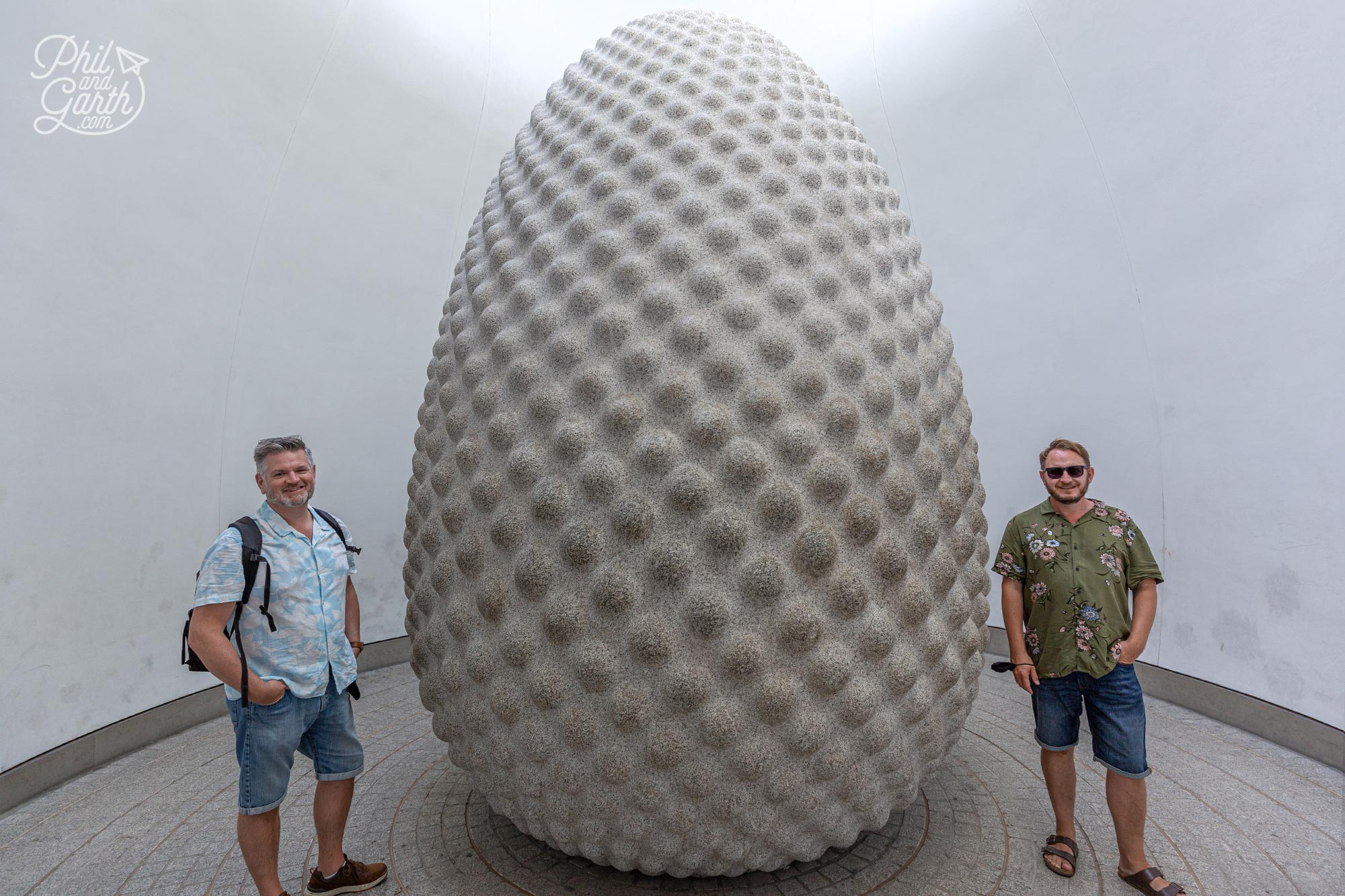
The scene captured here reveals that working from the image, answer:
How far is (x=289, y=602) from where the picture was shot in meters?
2.40

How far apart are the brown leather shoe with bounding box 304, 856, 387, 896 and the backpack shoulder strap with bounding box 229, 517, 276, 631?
97cm

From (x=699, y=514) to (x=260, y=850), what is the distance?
186 centimetres

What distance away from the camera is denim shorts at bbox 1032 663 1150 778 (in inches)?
104

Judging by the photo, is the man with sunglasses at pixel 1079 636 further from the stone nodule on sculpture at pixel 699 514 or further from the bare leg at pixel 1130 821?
the stone nodule on sculpture at pixel 699 514

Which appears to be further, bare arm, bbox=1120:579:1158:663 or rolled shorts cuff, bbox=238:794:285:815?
bare arm, bbox=1120:579:1158:663

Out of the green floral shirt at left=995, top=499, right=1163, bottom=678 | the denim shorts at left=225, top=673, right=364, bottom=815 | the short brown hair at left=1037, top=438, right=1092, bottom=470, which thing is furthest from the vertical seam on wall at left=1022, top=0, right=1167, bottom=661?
the denim shorts at left=225, top=673, right=364, bottom=815

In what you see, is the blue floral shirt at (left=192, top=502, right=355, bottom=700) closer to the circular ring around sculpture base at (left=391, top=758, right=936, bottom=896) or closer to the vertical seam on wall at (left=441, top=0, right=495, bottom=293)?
the circular ring around sculpture base at (left=391, top=758, right=936, bottom=896)

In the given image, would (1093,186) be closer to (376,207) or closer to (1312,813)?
(1312,813)

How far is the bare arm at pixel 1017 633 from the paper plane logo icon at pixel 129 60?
4.80m

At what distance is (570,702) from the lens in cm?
226

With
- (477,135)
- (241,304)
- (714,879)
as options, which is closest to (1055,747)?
(714,879)

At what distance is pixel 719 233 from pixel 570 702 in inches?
63.3

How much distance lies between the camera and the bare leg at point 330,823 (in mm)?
2607

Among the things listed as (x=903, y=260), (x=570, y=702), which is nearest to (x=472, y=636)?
(x=570, y=702)
